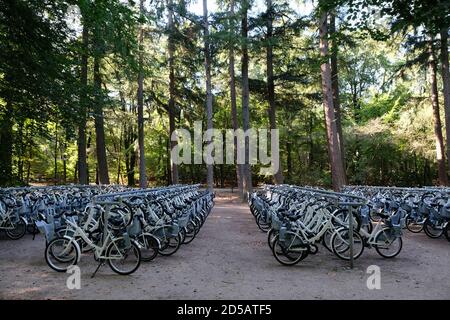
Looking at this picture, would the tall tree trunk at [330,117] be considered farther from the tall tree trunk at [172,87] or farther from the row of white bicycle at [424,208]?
the tall tree trunk at [172,87]

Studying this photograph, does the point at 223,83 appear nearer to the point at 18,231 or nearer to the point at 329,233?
the point at 18,231

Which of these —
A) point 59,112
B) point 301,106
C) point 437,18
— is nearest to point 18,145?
point 59,112

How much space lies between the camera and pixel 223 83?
26422 millimetres

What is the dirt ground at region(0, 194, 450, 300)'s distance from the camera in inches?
Result: 201

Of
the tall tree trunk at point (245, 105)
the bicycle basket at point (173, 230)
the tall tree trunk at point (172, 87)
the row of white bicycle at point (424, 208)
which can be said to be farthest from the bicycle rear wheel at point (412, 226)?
the tall tree trunk at point (172, 87)

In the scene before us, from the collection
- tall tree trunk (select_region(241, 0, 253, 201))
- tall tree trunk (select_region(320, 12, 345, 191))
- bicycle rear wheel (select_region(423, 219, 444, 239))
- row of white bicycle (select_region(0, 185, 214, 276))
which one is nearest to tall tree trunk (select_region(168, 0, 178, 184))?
tall tree trunk (select_region(241, 0, 253, 201))

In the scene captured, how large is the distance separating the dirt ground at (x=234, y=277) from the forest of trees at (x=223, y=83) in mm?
3919

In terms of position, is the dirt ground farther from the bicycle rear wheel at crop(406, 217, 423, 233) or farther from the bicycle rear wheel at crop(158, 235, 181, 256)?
the bicycle rear wheel at crop(406, 217, 423, 233)

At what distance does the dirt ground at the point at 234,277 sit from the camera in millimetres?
5105

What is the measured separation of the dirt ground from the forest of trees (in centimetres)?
392

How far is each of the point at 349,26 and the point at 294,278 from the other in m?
5.31
